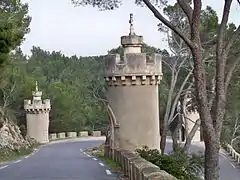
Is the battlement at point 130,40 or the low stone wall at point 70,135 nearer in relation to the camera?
the battlement at point 130,40

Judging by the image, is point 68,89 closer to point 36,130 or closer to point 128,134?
point 36,130

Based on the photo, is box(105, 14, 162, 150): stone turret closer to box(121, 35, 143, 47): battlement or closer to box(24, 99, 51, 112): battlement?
box(121, 35, 143, 47): battlement

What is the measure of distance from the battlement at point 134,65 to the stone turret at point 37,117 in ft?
140

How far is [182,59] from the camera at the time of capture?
3953cm

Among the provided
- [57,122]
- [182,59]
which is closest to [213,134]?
[182,59]

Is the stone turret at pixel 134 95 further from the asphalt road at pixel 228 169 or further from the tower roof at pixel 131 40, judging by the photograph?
the asphalt road at pixel 228 169

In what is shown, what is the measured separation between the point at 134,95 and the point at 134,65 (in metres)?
1.37

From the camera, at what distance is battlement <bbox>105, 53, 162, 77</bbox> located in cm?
2970

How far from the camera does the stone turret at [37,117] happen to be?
72125 mm

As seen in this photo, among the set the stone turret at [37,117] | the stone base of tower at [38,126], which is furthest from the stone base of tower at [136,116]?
the stone base of tower at [38,126]

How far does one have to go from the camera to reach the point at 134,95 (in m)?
29.9

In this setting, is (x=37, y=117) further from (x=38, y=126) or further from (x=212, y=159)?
(x=212, y=159)

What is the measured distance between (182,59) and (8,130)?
19895 mm

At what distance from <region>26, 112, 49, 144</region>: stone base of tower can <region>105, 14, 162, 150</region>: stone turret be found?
43.5 metres
